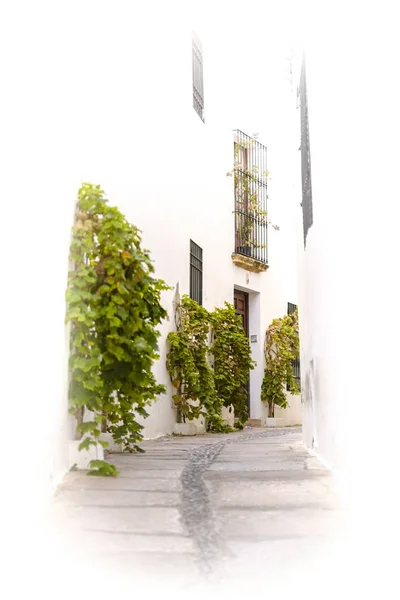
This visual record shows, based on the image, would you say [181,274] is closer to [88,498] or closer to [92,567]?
[88,498]

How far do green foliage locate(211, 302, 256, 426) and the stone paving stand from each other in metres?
5.38

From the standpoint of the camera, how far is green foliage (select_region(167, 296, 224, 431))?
27.0ft

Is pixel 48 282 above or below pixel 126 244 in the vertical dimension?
below

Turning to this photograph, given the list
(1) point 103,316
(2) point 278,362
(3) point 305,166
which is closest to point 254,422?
(2) point 278,362

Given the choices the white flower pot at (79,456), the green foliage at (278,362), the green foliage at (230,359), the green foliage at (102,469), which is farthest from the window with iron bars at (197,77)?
the green foliage at (102,469)

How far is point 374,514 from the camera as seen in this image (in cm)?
274

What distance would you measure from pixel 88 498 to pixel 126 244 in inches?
59.9

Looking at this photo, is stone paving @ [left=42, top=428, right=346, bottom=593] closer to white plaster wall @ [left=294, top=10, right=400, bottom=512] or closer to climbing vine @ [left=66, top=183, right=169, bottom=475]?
white plaster wall @ [left=294, top=10, right=400, bottom=512]

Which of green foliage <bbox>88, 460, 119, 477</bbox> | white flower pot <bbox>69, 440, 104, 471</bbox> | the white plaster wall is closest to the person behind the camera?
the white plaster wall

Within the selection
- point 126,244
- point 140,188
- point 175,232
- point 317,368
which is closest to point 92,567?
point 126,244

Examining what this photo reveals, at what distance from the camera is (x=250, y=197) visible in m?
12.1

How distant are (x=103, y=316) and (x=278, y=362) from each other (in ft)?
26.3

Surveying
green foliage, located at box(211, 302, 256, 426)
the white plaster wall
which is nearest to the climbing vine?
the white plaster wall

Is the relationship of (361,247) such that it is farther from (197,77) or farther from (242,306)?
(242,306)
